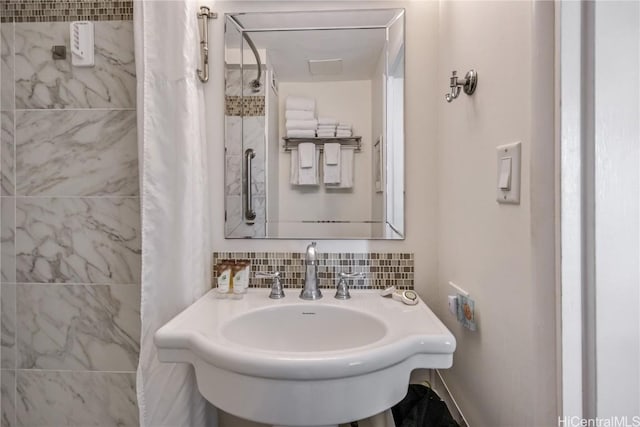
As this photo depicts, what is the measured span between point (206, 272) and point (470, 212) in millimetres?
857

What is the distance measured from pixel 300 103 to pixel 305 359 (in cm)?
86

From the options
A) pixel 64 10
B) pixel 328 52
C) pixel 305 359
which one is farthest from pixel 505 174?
pixel 64 10

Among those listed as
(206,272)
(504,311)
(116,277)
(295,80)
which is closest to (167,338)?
(206,272)

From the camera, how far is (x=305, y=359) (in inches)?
26.3

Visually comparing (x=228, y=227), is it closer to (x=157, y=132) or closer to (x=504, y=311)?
(x=157, y=132)

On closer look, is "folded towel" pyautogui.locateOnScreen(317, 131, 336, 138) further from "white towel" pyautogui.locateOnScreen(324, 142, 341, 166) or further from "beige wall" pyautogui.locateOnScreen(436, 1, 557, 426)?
"beige wall" pyautogui.locateOnScreen(436, 1, 557, 426)

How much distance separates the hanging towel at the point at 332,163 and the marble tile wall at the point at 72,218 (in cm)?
68

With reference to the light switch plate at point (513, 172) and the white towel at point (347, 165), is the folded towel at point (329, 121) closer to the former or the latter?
the white towel at point (347, 165)

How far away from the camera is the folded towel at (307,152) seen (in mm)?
1194

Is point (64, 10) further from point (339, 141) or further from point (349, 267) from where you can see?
point (349, 267)

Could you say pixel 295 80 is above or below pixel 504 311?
above

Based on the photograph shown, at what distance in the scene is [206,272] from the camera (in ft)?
3.85

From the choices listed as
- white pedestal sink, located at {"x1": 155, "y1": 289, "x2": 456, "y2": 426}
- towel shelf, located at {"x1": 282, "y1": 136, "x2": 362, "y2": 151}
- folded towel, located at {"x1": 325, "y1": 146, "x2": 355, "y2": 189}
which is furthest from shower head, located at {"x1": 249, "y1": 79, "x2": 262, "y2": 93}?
white pedestal sink, located at {"x1": 155, "y1": 289, "x2": 456, "y2": 426}

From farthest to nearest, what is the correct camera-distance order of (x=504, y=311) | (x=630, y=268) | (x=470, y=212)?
(x=470, y=212), (x=504, y=311), (x=630, y=268)
